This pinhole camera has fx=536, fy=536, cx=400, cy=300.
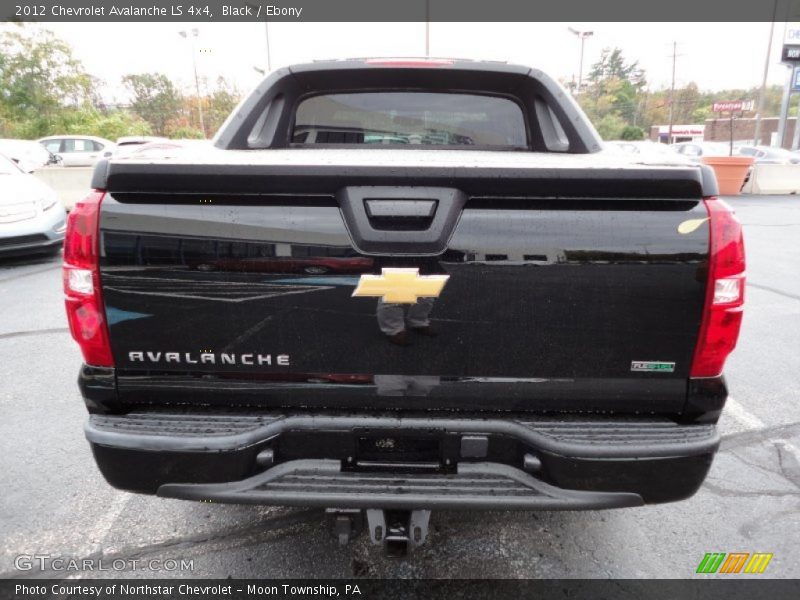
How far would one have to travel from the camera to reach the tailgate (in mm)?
1710

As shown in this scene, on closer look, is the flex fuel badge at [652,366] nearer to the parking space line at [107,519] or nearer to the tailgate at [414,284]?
the tailgate at [414,284]

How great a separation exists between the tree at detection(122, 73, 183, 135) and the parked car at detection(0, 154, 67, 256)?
1552 inches

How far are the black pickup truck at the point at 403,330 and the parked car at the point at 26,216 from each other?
7.28 metres

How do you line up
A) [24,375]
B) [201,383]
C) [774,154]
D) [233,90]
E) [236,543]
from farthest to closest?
1. [233,90]
2. [774,154]
3. [24,375]
4. [236,543]
5. [201,383]

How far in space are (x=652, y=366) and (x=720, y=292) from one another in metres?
0.32

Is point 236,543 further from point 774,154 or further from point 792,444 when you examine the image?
point 774,154

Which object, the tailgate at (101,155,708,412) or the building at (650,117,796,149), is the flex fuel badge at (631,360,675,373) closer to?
the tailgate at (101,155,708,412)

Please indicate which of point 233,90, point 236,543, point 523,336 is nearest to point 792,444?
point 523,336

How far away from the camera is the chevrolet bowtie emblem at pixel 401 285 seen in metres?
1.71

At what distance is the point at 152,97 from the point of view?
43.7 m

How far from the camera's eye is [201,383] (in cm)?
186

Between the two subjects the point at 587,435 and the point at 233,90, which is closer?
the point at 587,435

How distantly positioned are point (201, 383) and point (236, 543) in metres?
1.03

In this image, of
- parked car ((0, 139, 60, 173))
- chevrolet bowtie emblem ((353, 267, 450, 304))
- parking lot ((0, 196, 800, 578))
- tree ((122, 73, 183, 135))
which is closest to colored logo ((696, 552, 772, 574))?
parking lot ((0, 196, 800, 578))
